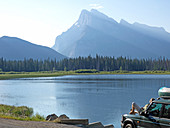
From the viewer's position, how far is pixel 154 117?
11680mm

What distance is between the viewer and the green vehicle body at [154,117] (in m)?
11.2

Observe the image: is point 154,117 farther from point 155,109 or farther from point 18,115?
point 18,115

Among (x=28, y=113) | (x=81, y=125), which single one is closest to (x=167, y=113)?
(x=81, y=125)

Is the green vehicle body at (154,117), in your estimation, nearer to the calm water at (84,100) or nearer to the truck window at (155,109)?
the truck window at (155,109)

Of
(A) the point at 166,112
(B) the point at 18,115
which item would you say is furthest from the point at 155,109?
(B) the point at 18,115

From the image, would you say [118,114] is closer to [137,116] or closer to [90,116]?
[90,116]

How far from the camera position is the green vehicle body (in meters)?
11.2

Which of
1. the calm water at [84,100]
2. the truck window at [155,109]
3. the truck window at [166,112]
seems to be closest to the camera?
the truck window at [166,112]

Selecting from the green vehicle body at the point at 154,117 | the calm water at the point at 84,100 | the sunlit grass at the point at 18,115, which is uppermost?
the green vehicle body at the point at 154,117

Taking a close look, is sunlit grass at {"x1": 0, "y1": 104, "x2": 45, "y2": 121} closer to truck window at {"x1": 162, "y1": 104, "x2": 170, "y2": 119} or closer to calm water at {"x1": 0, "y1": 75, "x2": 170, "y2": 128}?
calm water at {"x1": 0, "y1": 75, "x2": 170, "y2": 128}

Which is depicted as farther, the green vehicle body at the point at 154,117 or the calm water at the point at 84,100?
the calm water at the point at 84,100

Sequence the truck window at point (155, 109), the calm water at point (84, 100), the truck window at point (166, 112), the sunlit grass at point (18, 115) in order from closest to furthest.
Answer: the truck window at point (166, 112)
the truck window at point (155, 109)
the sunlit grass at point (18, 115)
the calm water at point (84, 100)

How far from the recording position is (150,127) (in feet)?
39.0

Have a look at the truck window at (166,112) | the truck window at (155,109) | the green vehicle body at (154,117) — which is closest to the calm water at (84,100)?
the green vehicle body at (154,117)
